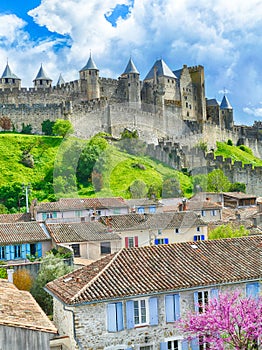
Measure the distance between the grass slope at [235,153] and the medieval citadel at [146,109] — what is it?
1912mm

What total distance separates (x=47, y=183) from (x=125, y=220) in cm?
2786

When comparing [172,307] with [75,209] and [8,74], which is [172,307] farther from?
[8,74]

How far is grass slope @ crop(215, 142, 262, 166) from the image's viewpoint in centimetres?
8756

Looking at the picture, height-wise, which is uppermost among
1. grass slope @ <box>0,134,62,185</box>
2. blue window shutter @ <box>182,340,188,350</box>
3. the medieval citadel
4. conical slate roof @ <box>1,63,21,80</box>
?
conical slate roof @ <box>1,63,21,80</box>

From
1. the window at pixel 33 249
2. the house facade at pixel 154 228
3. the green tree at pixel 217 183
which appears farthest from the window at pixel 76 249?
the green tree at pixel 217 183

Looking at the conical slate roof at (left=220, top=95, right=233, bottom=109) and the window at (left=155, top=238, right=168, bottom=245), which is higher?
the conical slate roof at (left=220, top=95, right=233, bottom=109)

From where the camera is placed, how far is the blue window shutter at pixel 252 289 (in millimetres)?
17125

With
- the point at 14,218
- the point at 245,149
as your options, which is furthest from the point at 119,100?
the point at 14,218

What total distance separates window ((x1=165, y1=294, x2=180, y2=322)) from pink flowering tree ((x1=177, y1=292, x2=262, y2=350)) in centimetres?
78

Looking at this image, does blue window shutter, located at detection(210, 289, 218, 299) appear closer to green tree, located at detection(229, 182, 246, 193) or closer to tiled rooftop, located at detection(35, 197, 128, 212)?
tiled rooftop, located at detection(35, 197, 128, 212)

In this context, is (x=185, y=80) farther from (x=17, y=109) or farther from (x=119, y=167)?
(x=119, y=167)

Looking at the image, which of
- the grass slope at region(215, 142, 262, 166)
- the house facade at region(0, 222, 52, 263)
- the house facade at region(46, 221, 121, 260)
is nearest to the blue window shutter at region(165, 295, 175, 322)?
the house facade at region(46, 221, 121, 260)

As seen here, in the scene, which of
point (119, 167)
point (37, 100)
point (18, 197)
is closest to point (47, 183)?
point (18, 197)

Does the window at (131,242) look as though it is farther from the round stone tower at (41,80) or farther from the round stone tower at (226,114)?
the round stone tower at (226,114)
